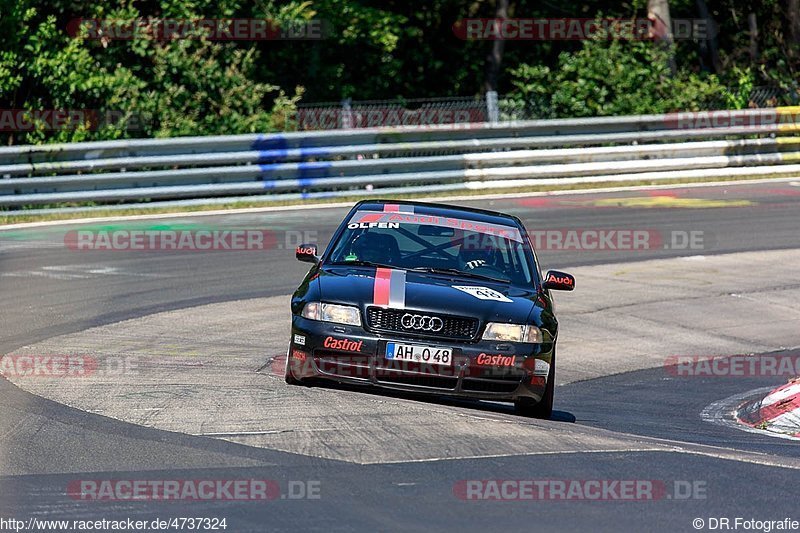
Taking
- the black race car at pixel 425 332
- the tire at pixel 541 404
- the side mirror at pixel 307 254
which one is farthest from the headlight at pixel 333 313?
the tire at pixel 541 404

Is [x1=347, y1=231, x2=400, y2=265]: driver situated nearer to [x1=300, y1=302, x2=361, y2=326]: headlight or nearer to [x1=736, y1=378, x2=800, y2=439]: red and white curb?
[x1=300, y1=302, x2=361, y2=326]: headlight

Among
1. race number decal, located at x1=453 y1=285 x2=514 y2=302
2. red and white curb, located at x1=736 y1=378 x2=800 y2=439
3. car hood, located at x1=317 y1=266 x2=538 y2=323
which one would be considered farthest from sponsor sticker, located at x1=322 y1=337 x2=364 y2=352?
red and white curb, located at x1=736 y1=378 x2=800 y2=439

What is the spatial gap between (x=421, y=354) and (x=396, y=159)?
39.4 ft

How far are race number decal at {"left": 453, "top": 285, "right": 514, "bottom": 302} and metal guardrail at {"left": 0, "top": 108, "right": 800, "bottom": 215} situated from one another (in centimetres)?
1034

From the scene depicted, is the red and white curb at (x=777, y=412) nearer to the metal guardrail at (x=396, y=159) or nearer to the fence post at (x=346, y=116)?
the metal guardrail at (x=396, y=159)

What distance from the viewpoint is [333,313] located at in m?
8.84

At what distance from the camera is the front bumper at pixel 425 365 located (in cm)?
862

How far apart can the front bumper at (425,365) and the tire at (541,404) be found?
0.38ft

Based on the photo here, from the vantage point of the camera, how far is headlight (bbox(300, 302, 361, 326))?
8781mm

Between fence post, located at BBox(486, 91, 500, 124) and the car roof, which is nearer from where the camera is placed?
the car roof

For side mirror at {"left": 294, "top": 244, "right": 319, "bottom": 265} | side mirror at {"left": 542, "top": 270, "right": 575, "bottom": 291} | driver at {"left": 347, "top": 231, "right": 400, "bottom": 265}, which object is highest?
driver at {"left": 347, "top": 231, "right": 400, "bottom": 265}

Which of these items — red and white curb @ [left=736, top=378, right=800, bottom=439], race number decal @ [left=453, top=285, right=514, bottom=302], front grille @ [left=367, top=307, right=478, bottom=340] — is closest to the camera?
front grille @ [left=367, top=307, right=478, bottom=340]

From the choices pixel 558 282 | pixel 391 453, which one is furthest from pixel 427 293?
pixel 391 453

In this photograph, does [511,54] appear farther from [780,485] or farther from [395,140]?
[780,485]
